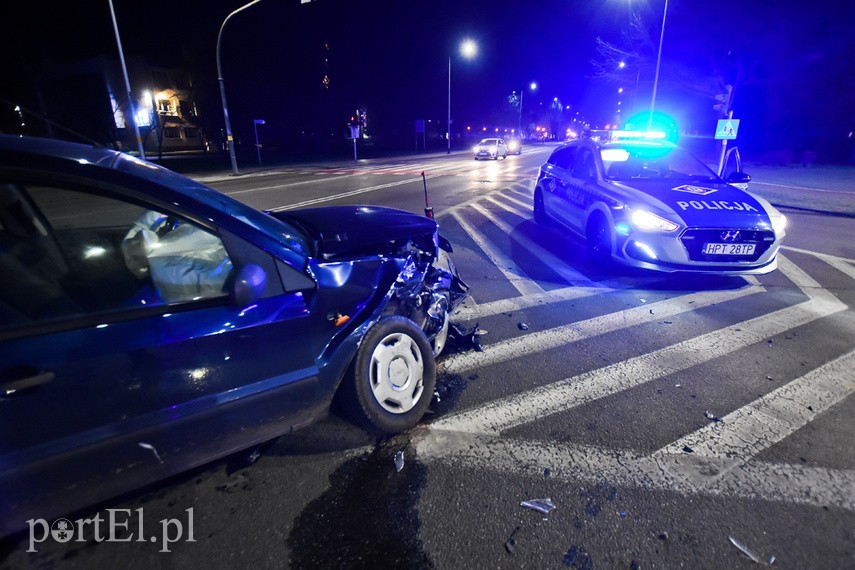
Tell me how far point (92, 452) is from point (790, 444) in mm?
3735

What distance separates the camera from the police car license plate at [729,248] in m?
5.13

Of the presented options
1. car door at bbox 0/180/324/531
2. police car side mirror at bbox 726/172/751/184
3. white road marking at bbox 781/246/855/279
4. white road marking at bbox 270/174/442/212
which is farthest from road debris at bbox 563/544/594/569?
white road marking at bbox 270/174/442/212

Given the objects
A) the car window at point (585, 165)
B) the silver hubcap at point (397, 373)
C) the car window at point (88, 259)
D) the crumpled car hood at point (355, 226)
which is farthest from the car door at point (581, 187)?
the car window at point (88, 259)

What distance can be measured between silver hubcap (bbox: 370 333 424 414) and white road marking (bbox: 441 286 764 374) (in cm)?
73

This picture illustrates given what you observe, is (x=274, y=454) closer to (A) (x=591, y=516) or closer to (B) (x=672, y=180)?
(A) (x=591, y=516)

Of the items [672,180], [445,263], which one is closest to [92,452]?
[445,263]

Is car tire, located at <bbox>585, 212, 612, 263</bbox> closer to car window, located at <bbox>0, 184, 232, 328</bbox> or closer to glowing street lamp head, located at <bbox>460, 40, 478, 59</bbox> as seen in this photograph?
car window, located at <bbox>0, 184, 232, 328</bbox>

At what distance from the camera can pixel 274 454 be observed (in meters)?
2.61

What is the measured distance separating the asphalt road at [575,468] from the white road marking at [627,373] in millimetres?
17

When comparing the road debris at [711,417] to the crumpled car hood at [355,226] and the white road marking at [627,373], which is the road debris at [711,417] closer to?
the white road marking at [627,373]

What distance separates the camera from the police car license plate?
5.13 meters

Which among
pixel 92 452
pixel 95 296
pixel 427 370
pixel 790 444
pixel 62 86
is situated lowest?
pixel 790 444

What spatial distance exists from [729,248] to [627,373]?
9.16 ft

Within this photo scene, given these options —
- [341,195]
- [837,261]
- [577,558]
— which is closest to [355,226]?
[577,558]
